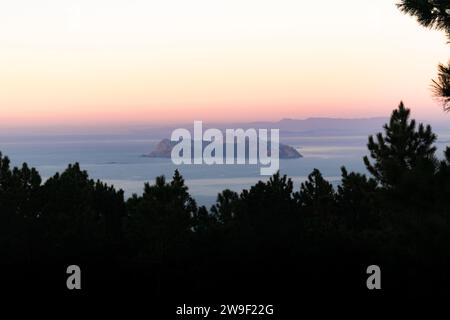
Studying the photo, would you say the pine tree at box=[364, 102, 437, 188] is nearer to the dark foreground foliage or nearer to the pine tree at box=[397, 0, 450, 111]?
the dark foreground foliage

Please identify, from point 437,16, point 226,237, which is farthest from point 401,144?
point 437,16

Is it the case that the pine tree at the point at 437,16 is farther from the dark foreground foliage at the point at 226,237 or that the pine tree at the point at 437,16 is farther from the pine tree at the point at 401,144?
the pine tree at the point at 401,144

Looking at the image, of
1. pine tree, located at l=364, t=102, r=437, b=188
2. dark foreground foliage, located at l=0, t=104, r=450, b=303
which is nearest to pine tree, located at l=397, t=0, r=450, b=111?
dark foreground foliage, located at l=0, t=104, r=450, b=303

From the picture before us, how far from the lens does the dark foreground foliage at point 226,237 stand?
24.4 meters

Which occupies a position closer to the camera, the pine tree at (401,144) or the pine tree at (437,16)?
the pine tree at (437,16)

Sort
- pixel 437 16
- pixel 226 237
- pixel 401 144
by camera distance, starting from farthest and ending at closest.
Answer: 1. pixel 226 237
2. pixel 401 144
3. pixel 437 16

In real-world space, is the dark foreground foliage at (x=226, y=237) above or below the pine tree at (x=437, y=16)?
below

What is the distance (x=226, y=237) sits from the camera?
3086 centimetres

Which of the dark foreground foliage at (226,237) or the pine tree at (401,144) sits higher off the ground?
the pine tree at (401,144)

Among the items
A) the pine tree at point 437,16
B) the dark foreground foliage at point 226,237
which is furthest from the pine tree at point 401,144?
the pine tree at point 437,16

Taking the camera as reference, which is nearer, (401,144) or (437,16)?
(437,16)

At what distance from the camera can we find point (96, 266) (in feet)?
98.2

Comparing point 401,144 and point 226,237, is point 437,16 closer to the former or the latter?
point 401,144
